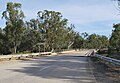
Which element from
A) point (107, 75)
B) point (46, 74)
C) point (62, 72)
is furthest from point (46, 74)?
point (107, 75)

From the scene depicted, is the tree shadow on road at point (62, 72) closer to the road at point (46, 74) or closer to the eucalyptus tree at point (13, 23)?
the road at point (46, 74)

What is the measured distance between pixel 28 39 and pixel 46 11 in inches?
460

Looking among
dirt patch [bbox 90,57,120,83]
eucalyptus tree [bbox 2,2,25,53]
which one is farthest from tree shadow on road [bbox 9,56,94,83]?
eucalyptus tree [bbox 2,2,25,53]

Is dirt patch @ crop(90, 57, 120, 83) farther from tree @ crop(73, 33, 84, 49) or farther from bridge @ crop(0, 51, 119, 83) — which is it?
Answer: tree @ crop(73, 33, 84, 49)

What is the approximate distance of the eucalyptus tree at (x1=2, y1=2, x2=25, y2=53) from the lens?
78438mm

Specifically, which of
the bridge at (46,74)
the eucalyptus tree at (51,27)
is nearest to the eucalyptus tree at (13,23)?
the eucalyptus tree at (51,27)

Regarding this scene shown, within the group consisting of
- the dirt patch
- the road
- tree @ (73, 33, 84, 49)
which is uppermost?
tree @ (73, 33, 84, 49)

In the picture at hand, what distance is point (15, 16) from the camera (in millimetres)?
80250

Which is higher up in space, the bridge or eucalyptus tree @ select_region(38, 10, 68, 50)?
eucalyptus tree @ select_region(38, 10, 68, 50)

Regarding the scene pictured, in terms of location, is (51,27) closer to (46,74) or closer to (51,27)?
(51,27)

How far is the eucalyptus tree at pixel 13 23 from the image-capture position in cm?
7844

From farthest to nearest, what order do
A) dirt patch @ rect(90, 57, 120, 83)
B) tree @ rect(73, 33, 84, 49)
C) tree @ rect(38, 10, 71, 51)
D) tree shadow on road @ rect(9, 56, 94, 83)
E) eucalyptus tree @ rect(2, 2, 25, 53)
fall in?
1. tree @ rect(73, 33, 84, 49)
2. tree @ rect(38, 10, 71, 51)
3. eucalyptus tree @ rect(2, 2, 25, 53)
4. tree shadow on road @ rect(9, 56, 94, 83)
5. dirt patch @ rect(90, 57, 120, 83)

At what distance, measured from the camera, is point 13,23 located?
3123 inches

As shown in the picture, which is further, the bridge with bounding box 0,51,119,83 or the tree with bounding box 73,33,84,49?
the tree with bounding box 73,33,84,49
